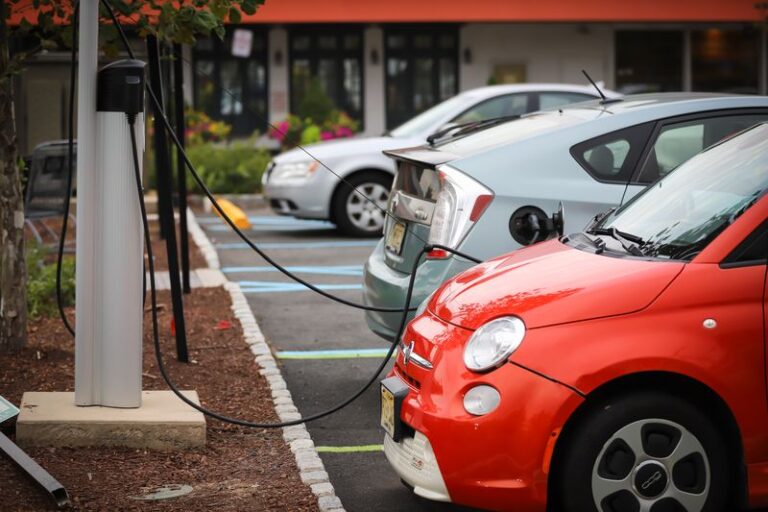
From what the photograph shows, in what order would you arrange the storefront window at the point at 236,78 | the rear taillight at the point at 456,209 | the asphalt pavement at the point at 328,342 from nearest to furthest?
the asphalt pavement at the point at 328,342 → the rear taillight at the point at 456,209 → the storefront window at the point at 236,78

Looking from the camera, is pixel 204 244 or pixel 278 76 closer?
pixel 204 244

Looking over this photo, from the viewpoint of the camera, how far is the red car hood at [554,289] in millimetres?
4305

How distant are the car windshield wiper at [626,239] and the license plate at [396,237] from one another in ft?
4.83

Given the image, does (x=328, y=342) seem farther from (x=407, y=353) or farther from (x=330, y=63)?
(x=330, y=63)

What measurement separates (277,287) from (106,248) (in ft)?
17.1

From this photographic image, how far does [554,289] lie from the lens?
4.46 meters

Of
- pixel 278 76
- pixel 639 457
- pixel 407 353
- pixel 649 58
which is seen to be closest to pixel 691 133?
pixel 407 353

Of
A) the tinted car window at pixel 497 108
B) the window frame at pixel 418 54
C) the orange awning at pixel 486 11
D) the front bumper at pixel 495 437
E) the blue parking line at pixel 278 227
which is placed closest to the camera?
the front bumper at pixel 495 437

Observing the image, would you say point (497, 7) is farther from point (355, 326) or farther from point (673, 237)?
point (673, 237)

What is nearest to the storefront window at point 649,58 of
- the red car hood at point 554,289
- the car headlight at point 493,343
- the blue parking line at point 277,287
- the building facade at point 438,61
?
the building facade at point 438,61

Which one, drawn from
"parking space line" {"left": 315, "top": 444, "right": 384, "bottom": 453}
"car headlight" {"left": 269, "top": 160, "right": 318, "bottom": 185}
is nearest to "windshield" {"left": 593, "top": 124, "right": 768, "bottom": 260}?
"parking space line" {"left": 315, "top": 444, "right": 384, "bottom": 453}

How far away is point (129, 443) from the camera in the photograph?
5.59 metres

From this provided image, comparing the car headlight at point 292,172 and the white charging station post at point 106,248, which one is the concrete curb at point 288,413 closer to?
the white charging station post at point 106,248

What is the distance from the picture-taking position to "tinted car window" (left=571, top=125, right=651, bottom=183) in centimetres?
632
